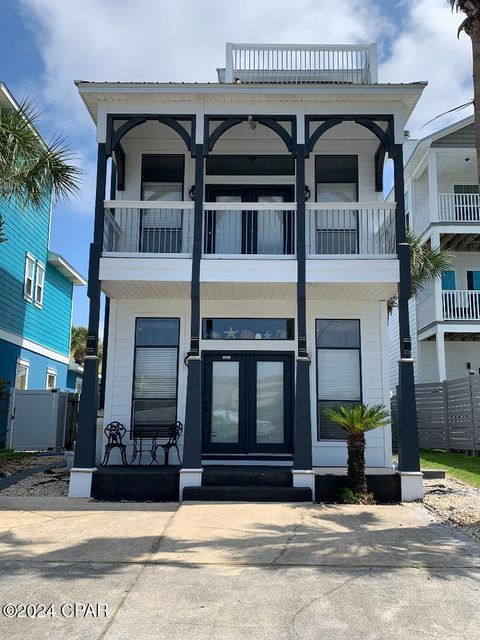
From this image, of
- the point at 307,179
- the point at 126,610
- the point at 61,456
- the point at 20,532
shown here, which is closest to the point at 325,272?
the point at 307,179

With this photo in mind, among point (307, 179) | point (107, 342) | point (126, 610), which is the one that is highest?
point (307, 179)

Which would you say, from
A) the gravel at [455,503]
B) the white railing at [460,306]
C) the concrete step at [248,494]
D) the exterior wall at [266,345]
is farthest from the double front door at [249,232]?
the white railing at [460,306]

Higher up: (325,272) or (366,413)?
(325,272)

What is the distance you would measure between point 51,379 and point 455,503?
49.9 ft

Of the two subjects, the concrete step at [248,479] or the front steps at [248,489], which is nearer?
the front steps at [248,489]

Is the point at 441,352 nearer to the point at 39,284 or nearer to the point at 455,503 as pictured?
the point at 455,503

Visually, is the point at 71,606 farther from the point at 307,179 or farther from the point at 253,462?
the point at 307,179

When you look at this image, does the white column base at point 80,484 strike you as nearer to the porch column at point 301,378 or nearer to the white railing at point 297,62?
the porch column at point 301,378

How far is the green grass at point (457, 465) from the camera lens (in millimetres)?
10514

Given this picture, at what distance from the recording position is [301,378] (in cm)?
890

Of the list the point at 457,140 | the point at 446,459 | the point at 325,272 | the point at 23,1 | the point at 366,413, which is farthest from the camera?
the point at 457,140

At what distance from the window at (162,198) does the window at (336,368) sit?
324 centimetres

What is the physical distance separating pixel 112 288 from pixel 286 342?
3314mm

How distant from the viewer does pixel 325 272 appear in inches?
374
